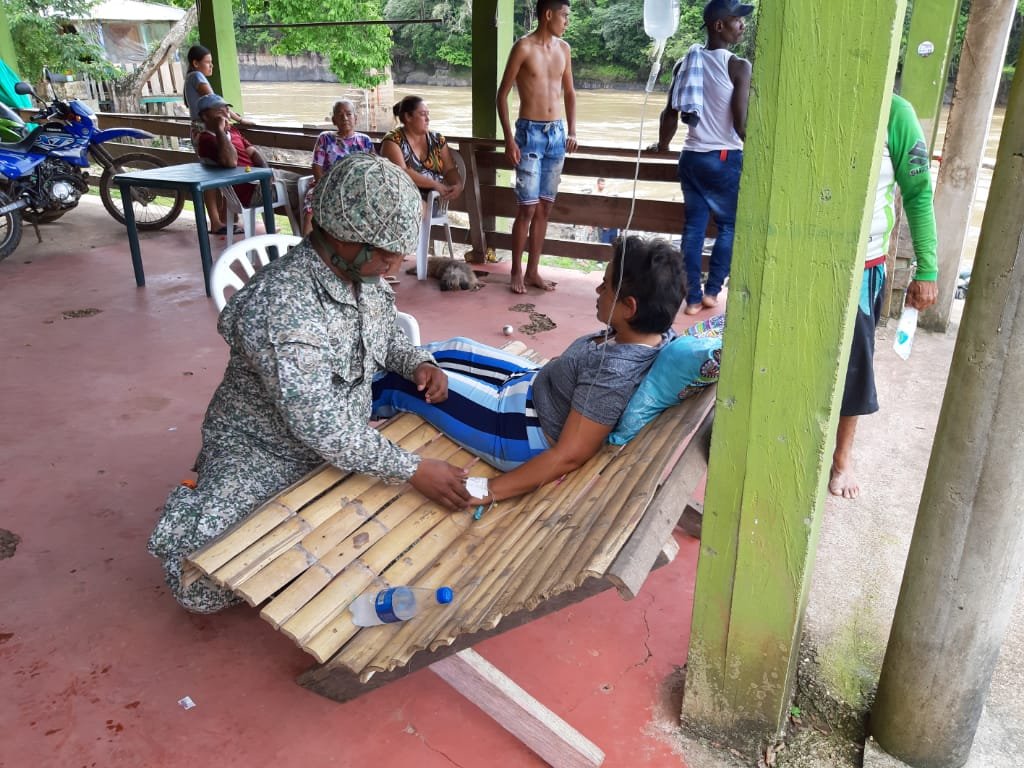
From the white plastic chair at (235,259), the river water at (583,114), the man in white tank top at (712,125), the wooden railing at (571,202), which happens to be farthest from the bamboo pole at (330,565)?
the river water at (583,114)

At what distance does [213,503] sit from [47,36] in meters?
16.9

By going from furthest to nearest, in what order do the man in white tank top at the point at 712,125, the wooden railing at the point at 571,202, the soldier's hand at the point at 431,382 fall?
the wooden railing at the point at 571,202 → the man in white tank top at the point at 712,125 → the soldier's hand at the point at 431,382

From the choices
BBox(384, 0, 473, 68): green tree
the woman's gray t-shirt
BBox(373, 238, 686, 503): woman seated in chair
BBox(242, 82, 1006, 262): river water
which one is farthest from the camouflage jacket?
BBox(384, 0, 473, 68): green tree

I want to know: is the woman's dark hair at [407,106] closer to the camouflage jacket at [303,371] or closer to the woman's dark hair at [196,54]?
the woman's dark hair at [196,54]

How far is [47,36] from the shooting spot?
15016 millimetres

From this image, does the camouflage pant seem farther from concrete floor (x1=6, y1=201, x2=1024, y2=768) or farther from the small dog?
the small dog

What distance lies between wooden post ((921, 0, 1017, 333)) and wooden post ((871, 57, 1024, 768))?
3.14m

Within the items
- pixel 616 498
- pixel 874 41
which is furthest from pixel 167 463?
pixel 874 41

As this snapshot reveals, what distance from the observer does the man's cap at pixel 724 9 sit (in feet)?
13.4

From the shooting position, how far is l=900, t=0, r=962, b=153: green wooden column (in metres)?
3.86

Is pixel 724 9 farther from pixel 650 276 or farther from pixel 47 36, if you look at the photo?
pixel 47 36

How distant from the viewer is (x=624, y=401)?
201 centimetres

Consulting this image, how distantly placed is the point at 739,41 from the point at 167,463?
3982 mm

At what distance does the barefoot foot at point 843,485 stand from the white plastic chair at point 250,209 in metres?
4.60
